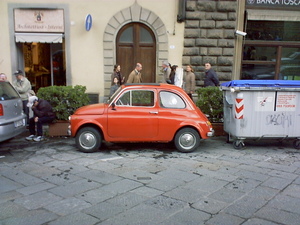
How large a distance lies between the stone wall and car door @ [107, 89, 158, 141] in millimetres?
5188

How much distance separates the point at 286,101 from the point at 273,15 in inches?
235

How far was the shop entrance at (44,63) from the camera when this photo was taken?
39.9ft

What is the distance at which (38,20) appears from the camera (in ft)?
37.0

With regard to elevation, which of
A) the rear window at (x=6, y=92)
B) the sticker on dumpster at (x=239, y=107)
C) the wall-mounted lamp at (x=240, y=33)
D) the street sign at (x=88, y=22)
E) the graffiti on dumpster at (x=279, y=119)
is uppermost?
the street sign at (x=88, y=22)

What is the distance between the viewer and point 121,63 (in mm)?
11938

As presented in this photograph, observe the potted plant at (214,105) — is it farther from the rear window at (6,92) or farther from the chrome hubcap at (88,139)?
the rear window at (6,92)

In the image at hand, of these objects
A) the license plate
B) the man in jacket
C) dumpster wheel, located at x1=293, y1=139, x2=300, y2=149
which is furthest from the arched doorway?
dumpster wheel, located at x1=293, y1=139, x2=300, y2=149

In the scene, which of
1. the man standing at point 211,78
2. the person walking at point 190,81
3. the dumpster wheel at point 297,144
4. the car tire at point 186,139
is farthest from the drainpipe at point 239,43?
the car tire at point 186,139

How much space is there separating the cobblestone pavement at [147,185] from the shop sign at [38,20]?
5361 millimetres

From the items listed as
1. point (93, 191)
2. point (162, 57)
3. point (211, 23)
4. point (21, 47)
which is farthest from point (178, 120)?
point (21, 47)

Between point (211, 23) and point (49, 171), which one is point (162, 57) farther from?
point (49, 171)

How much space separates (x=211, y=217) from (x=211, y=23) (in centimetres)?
906

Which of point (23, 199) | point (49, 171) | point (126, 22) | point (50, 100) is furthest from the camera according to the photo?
point (126, 22)

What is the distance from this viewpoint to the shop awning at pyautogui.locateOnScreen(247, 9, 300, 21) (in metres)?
11.8
